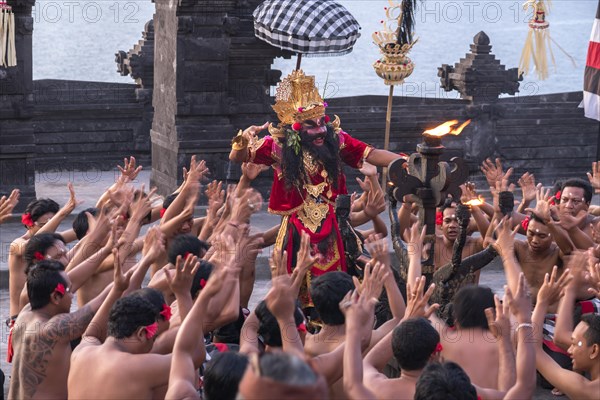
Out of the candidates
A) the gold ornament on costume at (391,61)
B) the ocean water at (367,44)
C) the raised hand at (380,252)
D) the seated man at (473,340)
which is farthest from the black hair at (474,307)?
the ocean water at (367,44)

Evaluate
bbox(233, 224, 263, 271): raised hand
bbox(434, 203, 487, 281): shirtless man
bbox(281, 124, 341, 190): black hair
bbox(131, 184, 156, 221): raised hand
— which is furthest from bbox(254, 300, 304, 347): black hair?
bbox(434, 203, 487, 281): shirtless man

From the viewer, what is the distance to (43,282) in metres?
7.02

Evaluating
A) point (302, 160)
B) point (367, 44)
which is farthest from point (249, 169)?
point (367, 44)

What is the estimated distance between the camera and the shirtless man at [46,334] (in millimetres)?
6922

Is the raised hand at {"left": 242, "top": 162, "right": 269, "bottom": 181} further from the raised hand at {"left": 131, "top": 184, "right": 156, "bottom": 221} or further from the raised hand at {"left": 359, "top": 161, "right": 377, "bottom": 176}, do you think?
the raised hand at {"left": 131, "top": 184, "right": 156, "bottom": 221}

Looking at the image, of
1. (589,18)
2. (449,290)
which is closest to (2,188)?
(449,290)

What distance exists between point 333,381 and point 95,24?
66.7m

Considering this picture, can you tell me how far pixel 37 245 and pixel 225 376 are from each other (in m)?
3.32

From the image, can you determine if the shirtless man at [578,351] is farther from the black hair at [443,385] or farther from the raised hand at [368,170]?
the raised hand at [368,170]

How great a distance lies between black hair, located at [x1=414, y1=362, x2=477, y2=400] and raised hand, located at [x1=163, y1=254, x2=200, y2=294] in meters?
1.37

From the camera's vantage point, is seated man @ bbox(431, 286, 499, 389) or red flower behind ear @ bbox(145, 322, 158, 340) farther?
seated man @ bbox(431, 286, 499, 389)

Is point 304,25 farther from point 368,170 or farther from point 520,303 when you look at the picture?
point 520,303

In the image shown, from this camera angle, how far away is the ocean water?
1827 inches

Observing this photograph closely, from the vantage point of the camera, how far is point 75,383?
20.9ft
